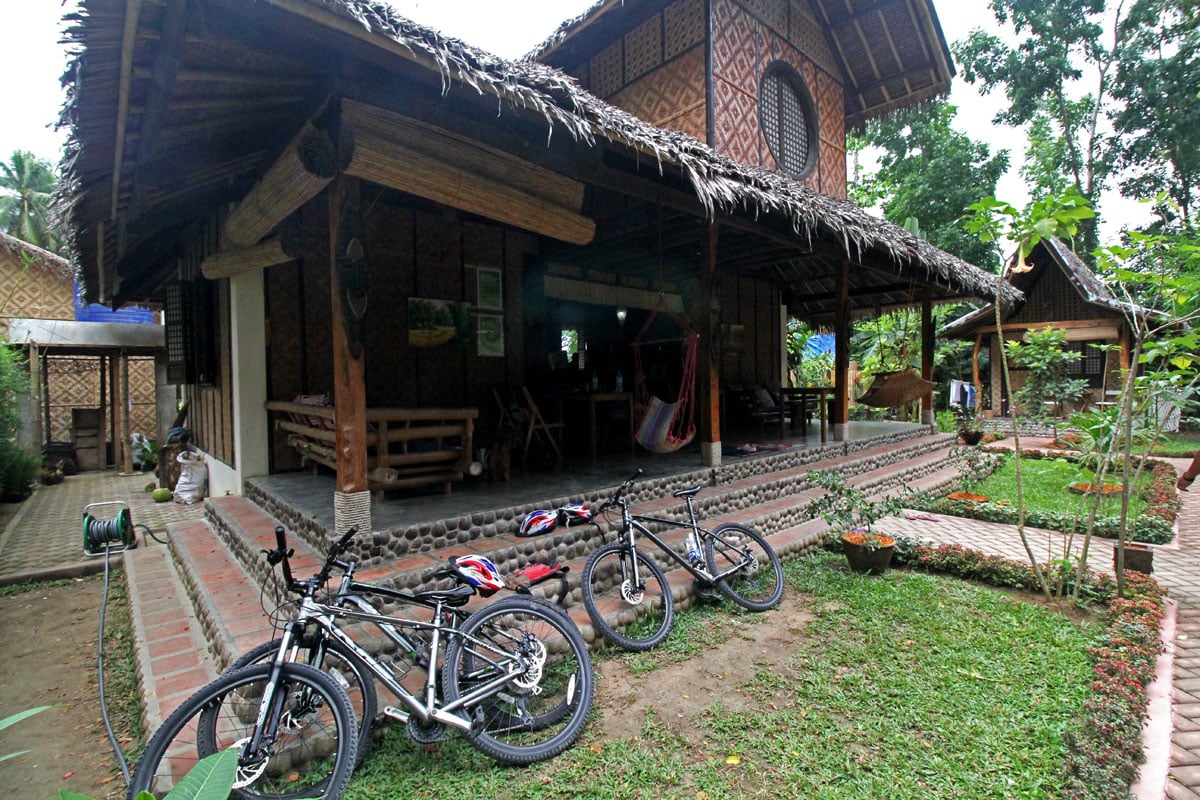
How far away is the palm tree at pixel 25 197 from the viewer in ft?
64.0

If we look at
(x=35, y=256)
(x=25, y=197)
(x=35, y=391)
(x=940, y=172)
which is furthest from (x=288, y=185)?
(x=25, y=197)

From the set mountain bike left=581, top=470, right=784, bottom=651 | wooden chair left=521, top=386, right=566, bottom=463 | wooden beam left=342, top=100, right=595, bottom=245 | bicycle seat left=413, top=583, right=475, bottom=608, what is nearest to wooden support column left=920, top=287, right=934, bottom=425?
wooden chair left=521, top=386, right=566, bottom=463

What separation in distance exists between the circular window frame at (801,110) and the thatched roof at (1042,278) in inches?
260

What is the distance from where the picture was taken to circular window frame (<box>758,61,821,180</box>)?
25.1ft

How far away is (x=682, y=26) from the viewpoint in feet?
22.8

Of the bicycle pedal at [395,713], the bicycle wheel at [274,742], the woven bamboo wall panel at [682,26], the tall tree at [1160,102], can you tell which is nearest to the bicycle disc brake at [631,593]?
the bicycle pedal at [395,713]

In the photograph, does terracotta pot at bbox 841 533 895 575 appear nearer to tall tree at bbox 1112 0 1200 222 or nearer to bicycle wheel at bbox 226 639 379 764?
bicycle wheel at bbox 226 639 379 764

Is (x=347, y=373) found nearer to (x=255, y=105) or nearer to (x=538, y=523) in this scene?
(x=538, y=523)

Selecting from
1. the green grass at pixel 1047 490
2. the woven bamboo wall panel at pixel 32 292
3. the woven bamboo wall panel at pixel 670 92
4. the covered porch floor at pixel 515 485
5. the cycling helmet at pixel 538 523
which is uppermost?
the woven bamboo wall panel at pixel 670 92

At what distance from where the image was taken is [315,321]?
208 inches

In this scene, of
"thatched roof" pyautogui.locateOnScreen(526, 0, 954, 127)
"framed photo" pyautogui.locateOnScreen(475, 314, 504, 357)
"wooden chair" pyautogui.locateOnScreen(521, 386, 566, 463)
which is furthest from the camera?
"thatched roof" pyautogui.locateOnScreen(526, 0, 954, 127)

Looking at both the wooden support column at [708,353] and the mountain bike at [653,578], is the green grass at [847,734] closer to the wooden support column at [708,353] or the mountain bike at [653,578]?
the mountain bike at [653,578]

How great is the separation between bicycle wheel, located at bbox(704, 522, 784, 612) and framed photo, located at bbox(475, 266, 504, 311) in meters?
3.75

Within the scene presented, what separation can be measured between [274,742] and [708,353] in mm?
4416
